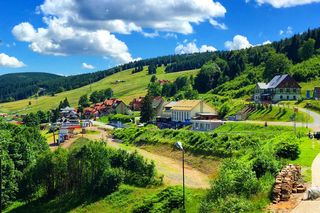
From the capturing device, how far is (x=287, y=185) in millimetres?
22547

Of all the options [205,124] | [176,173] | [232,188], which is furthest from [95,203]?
[205,124]

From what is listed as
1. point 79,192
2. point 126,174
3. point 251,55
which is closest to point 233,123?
point 126,174

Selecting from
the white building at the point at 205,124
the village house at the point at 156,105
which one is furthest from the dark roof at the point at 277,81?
the village house at the point at 156,105

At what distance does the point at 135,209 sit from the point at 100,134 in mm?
55543

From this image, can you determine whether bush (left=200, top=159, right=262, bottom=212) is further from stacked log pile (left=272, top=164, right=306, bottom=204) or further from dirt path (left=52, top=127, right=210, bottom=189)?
dirt path (left=52, top=127, right=210, bottom=189)

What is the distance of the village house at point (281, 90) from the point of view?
84.0m

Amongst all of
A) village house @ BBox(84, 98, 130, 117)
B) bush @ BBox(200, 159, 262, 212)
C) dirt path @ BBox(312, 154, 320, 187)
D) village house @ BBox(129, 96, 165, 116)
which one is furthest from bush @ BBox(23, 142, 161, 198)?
village house @ BBox(84, 98, 130, 117)

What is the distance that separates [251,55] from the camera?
14550 cm

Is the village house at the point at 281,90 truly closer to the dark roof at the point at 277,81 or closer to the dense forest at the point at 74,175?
the dark roof at the point at 277,81

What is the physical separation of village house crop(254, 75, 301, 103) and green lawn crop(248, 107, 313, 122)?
15.2 m

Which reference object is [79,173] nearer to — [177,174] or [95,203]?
[95,203]

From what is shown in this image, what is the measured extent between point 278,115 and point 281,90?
2047 centimetres

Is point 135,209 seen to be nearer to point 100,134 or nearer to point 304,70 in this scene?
point 100,134

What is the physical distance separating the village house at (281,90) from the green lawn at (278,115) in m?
15.2
